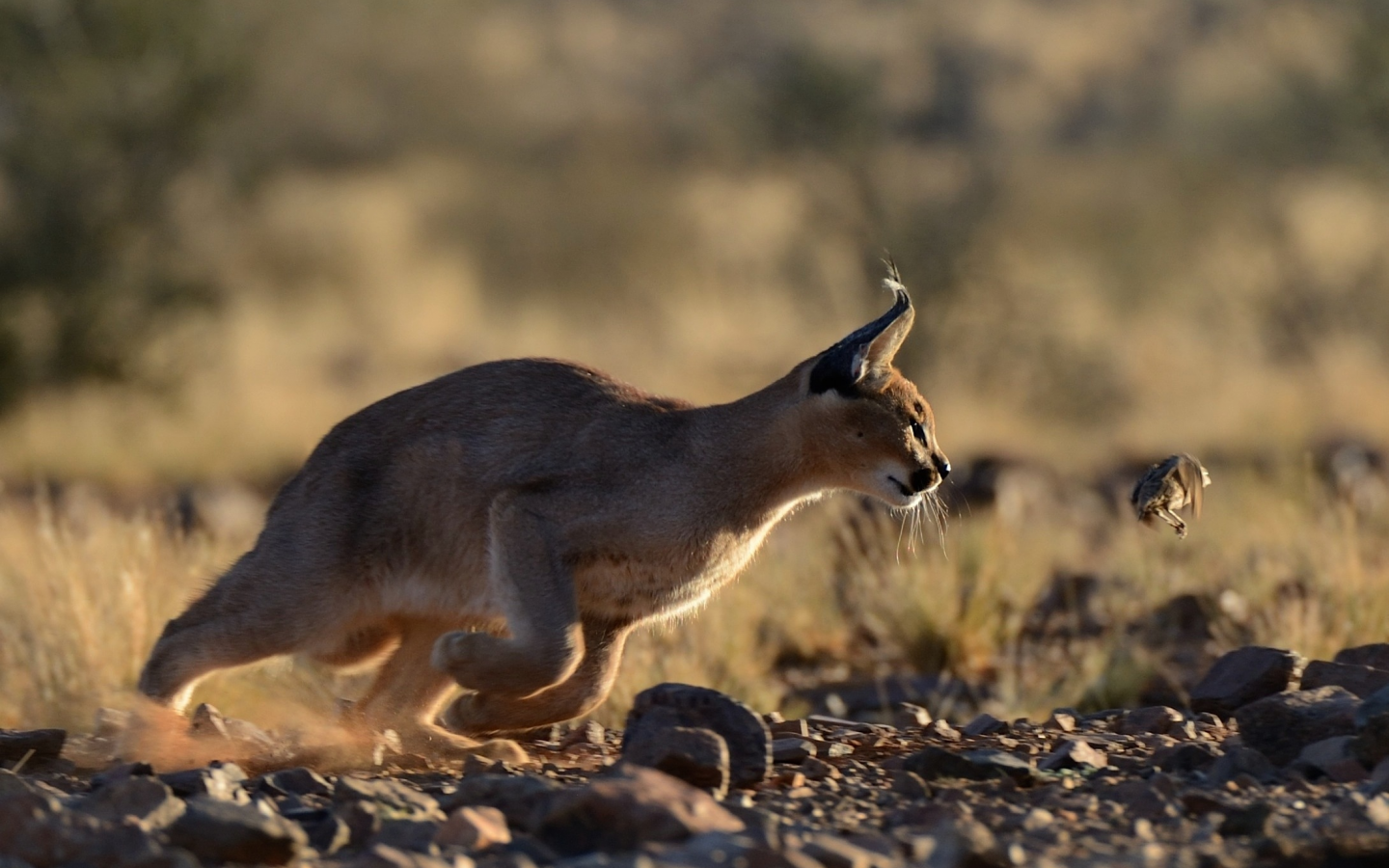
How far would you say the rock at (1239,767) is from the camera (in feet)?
17.3

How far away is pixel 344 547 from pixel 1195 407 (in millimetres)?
15760

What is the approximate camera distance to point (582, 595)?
258 inches

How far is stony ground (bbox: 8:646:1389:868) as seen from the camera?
445 cm

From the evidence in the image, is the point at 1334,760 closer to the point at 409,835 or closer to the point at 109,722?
the point at 409,835

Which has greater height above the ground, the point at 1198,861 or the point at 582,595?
the point at 582,595

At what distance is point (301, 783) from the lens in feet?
18.2

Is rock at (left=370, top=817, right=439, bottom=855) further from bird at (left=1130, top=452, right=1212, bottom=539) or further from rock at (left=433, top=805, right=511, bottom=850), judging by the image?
bird at (left=1130, top=452, right=1212, bottom=539)

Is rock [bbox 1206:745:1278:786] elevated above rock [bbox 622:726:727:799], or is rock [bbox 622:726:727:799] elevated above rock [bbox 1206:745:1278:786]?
rock [bbox 1206:745:1278:786]

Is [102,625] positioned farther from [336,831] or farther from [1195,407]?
[1195,407]

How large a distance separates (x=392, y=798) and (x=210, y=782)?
0.66m

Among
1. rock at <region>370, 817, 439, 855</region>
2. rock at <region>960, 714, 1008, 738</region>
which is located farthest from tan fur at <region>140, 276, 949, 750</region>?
rock at <region>370, 817, 439, 855</region>

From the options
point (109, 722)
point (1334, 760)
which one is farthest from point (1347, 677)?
point (109, 722)

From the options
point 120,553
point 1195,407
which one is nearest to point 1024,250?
point 1195,407

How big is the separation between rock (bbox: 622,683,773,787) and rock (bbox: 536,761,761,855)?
0.90 m
